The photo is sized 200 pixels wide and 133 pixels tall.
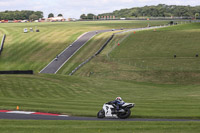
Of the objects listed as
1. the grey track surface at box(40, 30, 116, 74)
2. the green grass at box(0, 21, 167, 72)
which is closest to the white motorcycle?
the grey track surface at box(40, 30, 116, 74)

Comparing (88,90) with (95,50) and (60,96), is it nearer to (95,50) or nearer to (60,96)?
(60,96)

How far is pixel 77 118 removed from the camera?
88.0 feet

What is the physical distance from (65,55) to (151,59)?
22804 millimetres

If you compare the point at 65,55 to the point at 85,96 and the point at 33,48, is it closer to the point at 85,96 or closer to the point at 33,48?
the point at 33,48

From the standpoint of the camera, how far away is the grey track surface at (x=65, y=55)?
3137 inches

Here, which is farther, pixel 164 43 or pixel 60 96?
pixel 164 43

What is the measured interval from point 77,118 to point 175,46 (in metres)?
68.0

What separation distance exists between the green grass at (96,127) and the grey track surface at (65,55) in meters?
52.4

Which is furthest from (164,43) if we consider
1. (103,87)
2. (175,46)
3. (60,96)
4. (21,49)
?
(60,96)

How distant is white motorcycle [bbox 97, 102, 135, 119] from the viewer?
26312mm

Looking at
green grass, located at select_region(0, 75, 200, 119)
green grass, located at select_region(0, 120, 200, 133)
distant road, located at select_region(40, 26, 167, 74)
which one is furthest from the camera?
distant road, located at select_region(40, 26, 167, 74)

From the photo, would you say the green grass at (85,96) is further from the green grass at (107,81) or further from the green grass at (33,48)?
the green grass at (33,48)

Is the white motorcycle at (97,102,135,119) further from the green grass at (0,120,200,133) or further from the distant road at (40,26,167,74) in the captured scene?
the distant road at (40,26,167,74)

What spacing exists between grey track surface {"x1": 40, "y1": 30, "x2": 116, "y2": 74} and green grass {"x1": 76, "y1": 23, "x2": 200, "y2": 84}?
7.58 m
